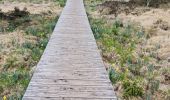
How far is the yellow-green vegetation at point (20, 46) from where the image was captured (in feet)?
31.1

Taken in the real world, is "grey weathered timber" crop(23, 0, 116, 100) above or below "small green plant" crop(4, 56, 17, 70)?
above

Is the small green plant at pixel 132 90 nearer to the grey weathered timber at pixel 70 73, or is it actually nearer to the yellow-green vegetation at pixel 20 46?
the grey weathered timber at pixel 70 73

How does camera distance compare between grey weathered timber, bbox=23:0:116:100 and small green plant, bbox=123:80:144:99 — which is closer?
grey weathered timber, bbox=23:0:116:100

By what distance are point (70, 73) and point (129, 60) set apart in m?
3.25

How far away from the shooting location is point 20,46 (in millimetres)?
12898

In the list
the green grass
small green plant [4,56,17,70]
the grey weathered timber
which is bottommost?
the green grass

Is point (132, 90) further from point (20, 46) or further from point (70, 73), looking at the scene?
point (20, 46)

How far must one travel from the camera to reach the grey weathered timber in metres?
7.53

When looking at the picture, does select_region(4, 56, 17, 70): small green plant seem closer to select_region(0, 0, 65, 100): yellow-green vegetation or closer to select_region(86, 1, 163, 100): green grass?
select_region(0, 0, 65, 100): yellow-green vegetation

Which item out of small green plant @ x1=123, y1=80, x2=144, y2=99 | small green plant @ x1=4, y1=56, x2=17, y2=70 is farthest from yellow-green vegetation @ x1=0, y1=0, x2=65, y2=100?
small green plant @ x1=123, y1=80, x2=144, y2=99

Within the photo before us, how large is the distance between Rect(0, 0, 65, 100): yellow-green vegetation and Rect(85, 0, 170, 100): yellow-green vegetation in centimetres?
202

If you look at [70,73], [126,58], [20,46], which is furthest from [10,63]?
[126,58]

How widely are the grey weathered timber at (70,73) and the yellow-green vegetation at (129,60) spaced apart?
657 millimetres

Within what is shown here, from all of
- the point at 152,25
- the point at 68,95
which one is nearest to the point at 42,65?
the point at 68,95
